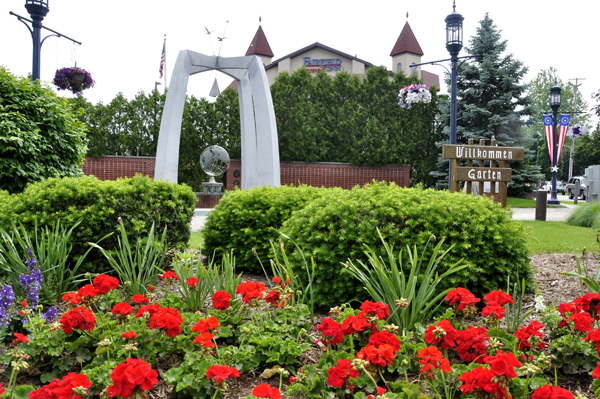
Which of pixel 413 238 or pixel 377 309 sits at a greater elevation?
pixel 413 238

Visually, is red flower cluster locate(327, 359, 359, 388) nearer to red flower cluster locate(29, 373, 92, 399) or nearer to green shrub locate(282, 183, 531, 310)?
red flower cluster locate(29, 373, 92, 399)

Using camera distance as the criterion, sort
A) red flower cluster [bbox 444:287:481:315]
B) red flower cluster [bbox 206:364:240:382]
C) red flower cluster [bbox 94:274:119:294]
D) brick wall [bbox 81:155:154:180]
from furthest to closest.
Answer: brick wall [bbox 81:155:154:180]
red flower cluster [bbox 94:274:119:294]
red flower cluster [bbox 444:287:481:315]
red flower cluster [bbox 206:364:240:382]

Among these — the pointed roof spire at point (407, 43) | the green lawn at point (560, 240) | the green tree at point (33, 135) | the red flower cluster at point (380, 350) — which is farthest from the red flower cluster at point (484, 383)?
the pointed roof spire at point (407, 43)

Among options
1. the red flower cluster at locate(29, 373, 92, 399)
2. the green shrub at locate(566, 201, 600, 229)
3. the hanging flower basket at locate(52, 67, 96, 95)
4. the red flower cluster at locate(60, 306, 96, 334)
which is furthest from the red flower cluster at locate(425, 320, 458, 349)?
the hanging flower basket at locate(52, 67, 96, 95)

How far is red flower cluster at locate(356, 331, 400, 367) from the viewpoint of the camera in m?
1.67

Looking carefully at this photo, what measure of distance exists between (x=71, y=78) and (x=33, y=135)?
167 inches

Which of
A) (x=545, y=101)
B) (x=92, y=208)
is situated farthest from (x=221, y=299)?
(x=545, y=101)

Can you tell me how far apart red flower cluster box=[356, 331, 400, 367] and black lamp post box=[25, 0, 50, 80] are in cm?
873

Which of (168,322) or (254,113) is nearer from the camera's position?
(168,322)

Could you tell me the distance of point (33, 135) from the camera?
571 cm

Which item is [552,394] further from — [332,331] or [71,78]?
[71,78]

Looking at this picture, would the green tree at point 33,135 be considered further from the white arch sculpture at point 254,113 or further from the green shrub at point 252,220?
the white arch sculpture at point 254,113

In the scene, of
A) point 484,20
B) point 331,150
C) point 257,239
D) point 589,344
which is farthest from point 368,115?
point 589,344

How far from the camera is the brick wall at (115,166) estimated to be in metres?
16.9
